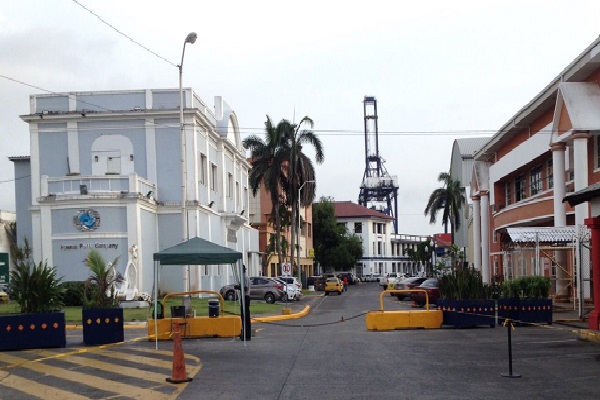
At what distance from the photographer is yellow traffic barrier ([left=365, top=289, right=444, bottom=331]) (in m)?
22.7

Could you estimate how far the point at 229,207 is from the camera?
5897 centimetres

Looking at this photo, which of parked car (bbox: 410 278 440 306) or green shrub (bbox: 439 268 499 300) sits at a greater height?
green shrub (bbox: 439 268 499 300)

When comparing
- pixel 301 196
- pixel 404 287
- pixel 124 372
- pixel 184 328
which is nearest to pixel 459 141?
pixel 301 196

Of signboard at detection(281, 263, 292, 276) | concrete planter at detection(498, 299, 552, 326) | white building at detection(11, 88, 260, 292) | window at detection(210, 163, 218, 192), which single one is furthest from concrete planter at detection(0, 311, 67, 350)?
window at detection(210, 163, 218, 192)

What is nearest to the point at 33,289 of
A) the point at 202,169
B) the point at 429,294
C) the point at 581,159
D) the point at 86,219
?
the point at 581,159

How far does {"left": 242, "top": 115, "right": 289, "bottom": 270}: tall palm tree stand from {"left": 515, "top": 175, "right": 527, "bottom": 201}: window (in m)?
19.6

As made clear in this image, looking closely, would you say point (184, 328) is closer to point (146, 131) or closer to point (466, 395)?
point (466, 395)

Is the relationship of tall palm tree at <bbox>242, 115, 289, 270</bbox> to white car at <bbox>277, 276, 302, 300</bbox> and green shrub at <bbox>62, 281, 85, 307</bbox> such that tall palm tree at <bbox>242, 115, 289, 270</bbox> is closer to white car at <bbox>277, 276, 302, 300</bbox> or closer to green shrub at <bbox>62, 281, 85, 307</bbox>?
white car at <bbox>277, 276, 302, 300</bbox>

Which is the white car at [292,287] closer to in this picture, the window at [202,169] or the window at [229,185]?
the window at [202,169]

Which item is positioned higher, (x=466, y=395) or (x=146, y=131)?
(x=146, y=131)

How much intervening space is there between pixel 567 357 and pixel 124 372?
8.63 m

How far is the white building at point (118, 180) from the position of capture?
131ft

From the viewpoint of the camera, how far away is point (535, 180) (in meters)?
40.5

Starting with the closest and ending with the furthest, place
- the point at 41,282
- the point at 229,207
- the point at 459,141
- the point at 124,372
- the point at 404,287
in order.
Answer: the point at 124,372, the point at 41,282, the point at 404,287, the point at 229,207, the point at 459,141
